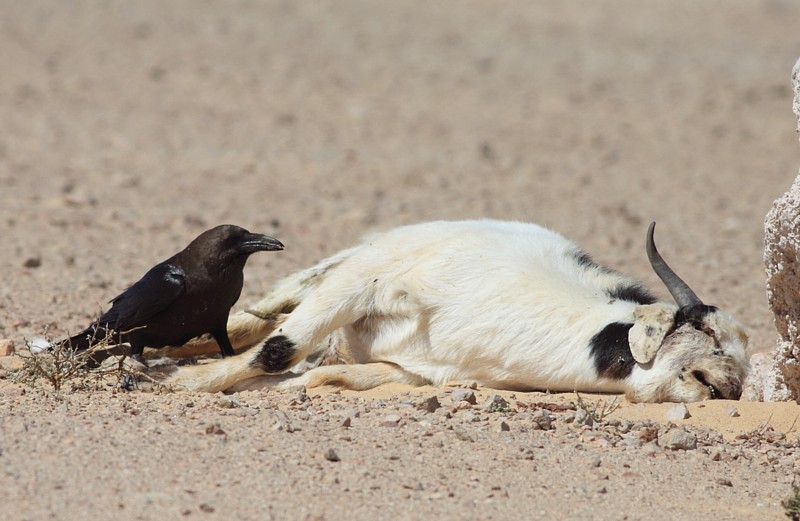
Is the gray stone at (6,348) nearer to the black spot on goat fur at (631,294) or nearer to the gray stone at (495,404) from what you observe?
the gray stone at (495,404)

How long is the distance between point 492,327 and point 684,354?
1000mm

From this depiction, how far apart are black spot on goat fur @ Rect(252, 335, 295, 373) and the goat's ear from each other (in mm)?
1835

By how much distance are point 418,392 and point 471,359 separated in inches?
13.9

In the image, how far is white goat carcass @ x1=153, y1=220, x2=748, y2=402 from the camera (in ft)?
18.8

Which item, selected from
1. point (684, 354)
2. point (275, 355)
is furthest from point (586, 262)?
point (275, 355)

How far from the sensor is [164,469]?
4.30 metres

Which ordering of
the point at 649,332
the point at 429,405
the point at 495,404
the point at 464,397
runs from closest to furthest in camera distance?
the point at 429,405 → the point at 495,404 → the point at 464,397 → the point at 649,332

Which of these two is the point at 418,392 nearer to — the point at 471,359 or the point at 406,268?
the point at 471,359

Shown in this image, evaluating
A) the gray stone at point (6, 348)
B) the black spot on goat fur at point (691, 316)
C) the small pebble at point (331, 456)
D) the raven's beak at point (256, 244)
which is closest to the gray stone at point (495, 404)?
the black spot on goat fur at point (691, 316)

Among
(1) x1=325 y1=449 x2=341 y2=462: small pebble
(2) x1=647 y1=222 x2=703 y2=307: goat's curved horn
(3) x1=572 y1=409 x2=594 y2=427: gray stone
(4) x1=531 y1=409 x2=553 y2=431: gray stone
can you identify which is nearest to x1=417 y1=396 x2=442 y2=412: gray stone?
(4) x1=531 y1=409 x2=553 y2=431: gray stone

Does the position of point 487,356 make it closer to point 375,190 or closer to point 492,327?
point 492,327

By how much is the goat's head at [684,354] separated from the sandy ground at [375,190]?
152 millimetres

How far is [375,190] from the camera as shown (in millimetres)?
12938

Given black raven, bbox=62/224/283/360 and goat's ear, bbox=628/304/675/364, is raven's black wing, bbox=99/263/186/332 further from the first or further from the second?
goat's ear, bbox=628/304/675/364
